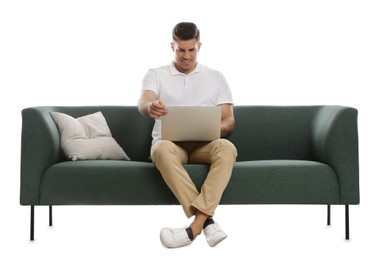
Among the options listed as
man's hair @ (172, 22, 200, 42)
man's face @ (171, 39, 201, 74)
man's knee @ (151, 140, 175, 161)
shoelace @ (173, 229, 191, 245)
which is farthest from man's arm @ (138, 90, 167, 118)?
shoelace @ (173, 229, 191, 245)

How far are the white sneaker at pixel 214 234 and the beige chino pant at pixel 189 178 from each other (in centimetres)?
7

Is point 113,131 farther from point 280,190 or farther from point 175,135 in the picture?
point 280,190

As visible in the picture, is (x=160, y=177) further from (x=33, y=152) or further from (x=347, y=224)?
(x=347, y=224)

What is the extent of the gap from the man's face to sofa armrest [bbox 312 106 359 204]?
94cm

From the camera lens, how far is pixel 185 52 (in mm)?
4145

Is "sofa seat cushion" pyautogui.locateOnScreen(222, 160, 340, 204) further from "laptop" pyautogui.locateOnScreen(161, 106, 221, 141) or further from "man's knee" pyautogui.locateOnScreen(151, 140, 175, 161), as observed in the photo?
"man's knee" pyautogui.locateOnScreen(151, 140, 175, 161)

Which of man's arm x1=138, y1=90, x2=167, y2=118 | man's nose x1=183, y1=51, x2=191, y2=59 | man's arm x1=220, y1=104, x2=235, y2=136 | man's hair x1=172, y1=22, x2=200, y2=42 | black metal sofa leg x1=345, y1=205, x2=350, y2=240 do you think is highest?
man's hair x1=172, y1=22, x2=200, y2=42

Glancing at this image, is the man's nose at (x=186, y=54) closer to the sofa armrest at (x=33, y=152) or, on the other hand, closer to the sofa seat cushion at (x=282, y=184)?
the sofa seat cushion at (x=282, y=184)

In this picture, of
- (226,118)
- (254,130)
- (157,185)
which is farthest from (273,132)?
(157,185)

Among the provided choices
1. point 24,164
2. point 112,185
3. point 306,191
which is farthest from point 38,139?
point 306,191

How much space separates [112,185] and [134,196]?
14 cm

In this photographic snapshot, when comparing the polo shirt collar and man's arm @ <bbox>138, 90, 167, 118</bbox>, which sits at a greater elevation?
the polo shirt collar

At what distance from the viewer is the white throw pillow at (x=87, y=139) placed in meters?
4.19

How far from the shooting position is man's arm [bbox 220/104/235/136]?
429 cm
